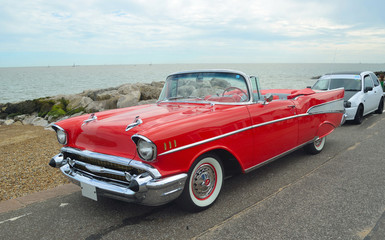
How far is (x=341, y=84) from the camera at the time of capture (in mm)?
8836

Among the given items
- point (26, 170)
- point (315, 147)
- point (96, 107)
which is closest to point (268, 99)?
point (315, 147)

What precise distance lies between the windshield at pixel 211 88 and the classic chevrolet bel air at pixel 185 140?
14 mm

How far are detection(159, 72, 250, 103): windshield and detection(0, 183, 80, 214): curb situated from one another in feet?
6.40

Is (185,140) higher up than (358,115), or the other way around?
(185,140)

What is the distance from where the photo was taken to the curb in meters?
3.64

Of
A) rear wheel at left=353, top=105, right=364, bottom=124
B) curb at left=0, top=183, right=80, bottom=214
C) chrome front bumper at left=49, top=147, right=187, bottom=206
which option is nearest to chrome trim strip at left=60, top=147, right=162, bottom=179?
chrome front bumper at left=49, top=147, right=187, bottom=206

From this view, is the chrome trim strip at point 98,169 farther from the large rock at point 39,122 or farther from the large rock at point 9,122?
the large rock at point 9,122

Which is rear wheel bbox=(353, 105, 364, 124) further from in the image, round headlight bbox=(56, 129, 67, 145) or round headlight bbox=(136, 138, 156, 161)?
round headlight bbox=(56, 129, 67, 145)

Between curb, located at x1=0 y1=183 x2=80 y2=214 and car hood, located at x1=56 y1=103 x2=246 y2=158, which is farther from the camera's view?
curb, located at x1=0 y1=183 x2=80 y2=214

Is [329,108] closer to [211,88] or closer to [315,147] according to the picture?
[315,147]

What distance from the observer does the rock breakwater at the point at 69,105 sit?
12695mm

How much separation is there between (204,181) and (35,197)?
235 centimetres

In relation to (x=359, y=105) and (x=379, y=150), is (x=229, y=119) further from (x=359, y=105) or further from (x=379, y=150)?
(x=359, y=105)

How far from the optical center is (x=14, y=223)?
10.4 ft
